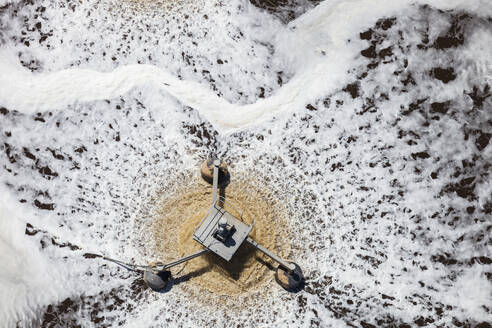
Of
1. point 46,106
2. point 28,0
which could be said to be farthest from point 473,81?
point 28,0

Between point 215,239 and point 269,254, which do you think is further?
point 269,254

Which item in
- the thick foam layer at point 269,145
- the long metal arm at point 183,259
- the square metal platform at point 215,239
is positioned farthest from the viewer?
the thick foam layer at point 269,145

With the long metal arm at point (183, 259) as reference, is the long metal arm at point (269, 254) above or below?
above

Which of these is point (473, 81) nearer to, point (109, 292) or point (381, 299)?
point (381, 299)

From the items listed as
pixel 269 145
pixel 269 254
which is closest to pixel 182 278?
pixel 269 254

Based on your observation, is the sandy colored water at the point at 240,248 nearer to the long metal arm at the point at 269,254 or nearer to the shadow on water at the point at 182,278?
the shadow on water at the point at 182,278

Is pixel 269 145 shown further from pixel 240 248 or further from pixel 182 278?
pixel 182 278

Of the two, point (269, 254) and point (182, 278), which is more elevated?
point (269, 254)

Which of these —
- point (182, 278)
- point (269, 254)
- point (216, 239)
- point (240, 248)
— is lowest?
point (182, 278)

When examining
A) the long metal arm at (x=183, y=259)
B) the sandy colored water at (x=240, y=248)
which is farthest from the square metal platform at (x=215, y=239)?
the sandy colored water at (x=240, y=248)
